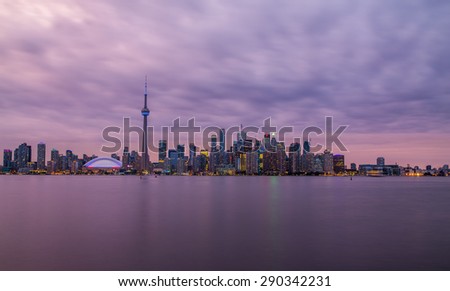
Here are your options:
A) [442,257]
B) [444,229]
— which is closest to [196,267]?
[442,257]

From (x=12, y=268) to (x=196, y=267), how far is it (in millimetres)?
10079

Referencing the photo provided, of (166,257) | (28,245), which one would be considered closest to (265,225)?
(166,257)

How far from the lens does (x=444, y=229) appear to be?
36.8 meters

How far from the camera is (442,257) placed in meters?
24.6

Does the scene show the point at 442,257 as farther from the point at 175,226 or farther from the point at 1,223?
the point at 1,223

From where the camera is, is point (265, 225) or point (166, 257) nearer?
point (166, 257)
